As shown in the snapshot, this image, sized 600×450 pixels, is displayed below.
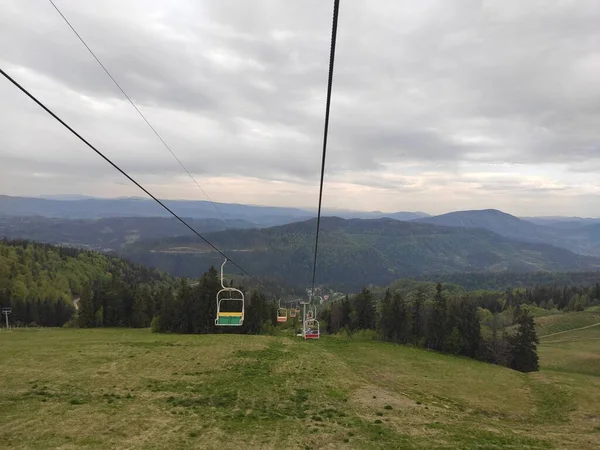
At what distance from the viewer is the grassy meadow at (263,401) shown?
20.6 m

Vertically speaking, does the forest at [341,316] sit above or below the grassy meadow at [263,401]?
below

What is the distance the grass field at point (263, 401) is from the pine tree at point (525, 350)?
72.4 feet

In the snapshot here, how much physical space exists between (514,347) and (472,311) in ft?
32.6

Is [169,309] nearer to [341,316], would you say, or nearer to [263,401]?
[341,316]

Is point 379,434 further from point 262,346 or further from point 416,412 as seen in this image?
point 262,346

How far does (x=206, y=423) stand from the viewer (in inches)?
877

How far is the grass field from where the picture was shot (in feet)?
67.7

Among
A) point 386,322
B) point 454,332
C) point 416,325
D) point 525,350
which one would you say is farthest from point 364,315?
point 525,350

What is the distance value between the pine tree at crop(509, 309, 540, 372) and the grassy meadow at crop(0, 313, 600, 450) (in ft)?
75.0

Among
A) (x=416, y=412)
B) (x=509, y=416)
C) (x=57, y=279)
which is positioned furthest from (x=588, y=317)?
(x=57, y=279)

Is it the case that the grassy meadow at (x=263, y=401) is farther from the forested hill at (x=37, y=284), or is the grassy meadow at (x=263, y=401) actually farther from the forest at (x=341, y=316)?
the forested hill at (x=37, y=284)

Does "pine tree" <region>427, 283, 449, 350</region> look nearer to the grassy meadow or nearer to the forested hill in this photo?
the grassy meadow

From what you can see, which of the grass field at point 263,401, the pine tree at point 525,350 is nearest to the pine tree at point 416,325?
the pine tree at point 525,350

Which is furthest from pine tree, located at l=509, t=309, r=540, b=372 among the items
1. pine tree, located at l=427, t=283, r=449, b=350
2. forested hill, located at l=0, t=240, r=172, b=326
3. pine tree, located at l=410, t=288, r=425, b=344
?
forested hill, located at l=0, t=240, r=172, b=326
